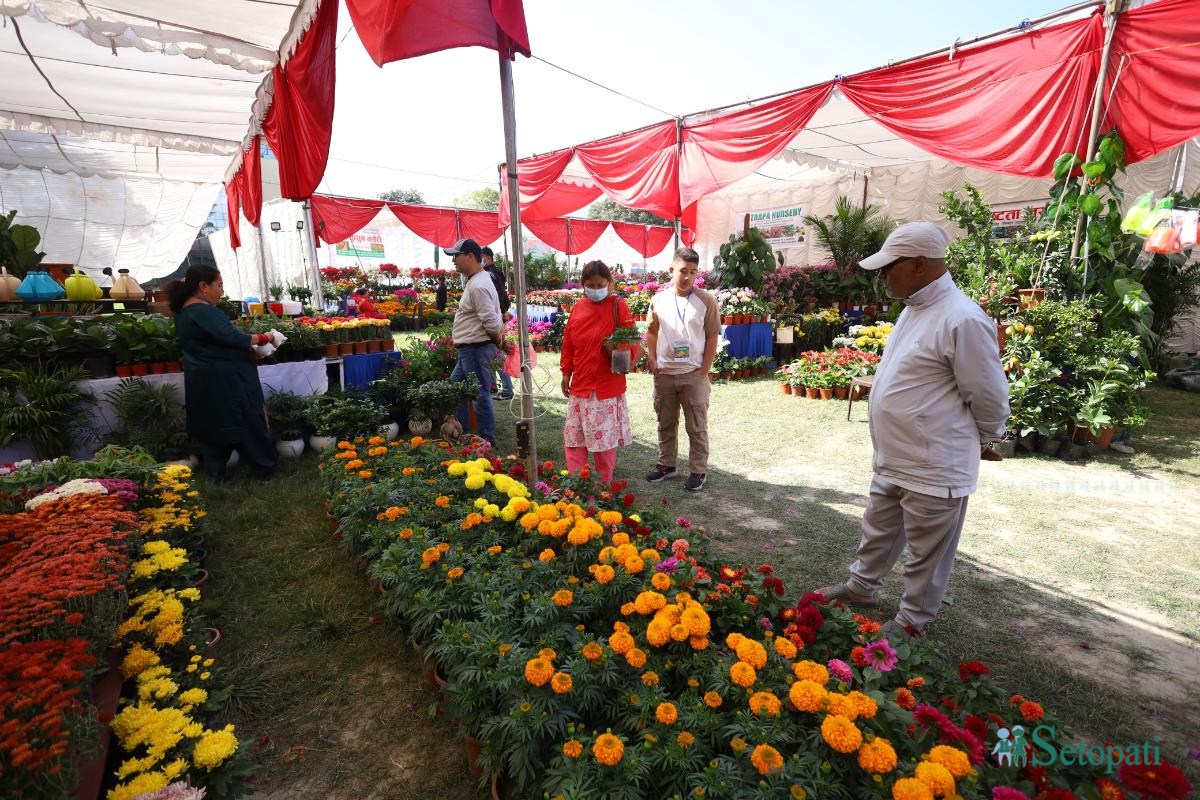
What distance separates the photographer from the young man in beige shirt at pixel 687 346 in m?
4.09

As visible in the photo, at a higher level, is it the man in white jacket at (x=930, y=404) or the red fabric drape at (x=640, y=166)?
the red fabric drape at (x=640, y=166)

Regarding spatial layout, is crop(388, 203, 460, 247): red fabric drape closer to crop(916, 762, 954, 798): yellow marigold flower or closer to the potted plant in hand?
the potted plant in hand

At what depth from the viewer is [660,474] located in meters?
4.64

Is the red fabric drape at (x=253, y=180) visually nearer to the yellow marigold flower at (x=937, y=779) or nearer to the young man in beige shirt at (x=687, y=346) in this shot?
the young man in beige shirt at (x=687, y=346)

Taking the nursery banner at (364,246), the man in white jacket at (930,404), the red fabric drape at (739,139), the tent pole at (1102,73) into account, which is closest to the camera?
the man in white jacket at (930,404)

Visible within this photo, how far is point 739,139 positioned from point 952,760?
6.73m

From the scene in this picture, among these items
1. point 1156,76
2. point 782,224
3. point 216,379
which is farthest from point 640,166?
point 782,224

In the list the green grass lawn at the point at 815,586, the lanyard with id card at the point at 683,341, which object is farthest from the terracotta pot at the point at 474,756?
the lanyard with id card at the point at 683,341

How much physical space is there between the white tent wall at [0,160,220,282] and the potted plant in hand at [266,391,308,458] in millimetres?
11492

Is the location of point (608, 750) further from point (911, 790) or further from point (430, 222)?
point (430, 222)

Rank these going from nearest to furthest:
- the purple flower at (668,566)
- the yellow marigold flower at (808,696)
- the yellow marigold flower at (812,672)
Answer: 1. the yellow marigold flower at (808,696)
2. the yellow marigold flower at (812,672)
3. the purple flower at (668,566)

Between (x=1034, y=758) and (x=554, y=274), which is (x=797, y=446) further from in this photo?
(x=554, y=274)

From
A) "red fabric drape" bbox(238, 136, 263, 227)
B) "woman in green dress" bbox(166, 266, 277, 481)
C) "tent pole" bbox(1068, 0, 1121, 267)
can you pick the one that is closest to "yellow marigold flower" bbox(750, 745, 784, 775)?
"woman in green dress" bbox(166, 266, 277, 481)

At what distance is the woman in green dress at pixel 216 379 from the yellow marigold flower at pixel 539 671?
3953mm
